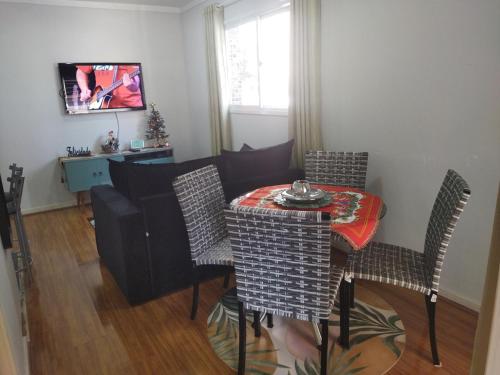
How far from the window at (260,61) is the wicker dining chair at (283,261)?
2478mm

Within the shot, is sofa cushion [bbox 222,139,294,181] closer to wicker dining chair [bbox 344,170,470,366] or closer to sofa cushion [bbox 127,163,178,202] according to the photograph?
sofa cushion [bbox 127,163,178,202]

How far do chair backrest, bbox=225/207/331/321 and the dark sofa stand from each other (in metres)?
0.98

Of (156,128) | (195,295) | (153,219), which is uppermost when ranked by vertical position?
(156,128)

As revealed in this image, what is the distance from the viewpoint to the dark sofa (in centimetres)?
247

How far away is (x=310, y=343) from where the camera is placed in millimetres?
2125

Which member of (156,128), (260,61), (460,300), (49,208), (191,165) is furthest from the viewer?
(156,128)

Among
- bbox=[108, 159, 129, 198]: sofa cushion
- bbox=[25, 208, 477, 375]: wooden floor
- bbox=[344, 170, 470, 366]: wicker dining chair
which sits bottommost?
bbox=[25, 208, 477, 375]: wooden floor

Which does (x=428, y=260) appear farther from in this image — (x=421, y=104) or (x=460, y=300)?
(x=421, y=104)

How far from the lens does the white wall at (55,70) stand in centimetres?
450

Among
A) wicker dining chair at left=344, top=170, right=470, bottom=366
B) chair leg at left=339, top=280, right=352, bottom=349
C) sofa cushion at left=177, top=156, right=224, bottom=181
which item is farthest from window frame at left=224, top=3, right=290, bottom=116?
chair leg at left=339, top=280, right=352, bottom=349

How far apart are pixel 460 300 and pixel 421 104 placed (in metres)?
1.33

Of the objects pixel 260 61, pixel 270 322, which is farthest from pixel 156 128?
pixel 270 322

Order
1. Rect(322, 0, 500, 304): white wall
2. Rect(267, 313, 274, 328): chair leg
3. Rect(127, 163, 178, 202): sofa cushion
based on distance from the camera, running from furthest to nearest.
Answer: Rect(127, 163, 178, 202): sofa cushion, Rect(267, 313, 274, 328): chair leg, Rect(322, 0, 500, 304): white wall

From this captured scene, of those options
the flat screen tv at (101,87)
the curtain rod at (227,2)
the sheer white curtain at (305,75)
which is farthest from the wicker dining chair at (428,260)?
the flat screen tv at (101,87)
